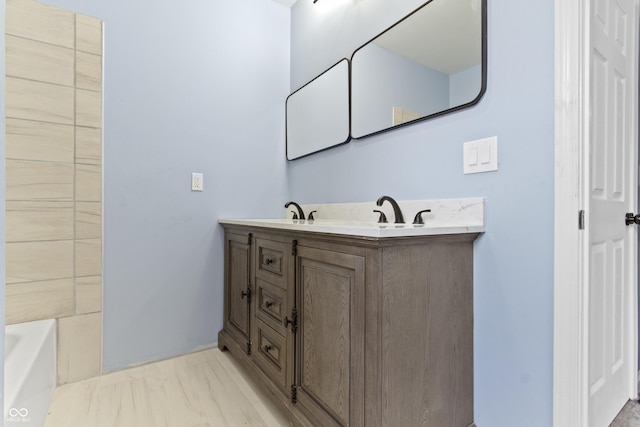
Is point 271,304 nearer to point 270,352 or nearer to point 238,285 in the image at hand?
point 270,352

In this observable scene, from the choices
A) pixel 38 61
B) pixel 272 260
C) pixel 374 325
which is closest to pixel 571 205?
pixel 374 325

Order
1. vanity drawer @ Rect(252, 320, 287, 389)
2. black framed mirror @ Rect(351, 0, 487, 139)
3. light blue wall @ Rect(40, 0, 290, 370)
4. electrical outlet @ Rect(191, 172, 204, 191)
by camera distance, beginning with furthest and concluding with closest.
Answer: electrical outlet @ Rect(191, 172, 204, 191)
light blue wall @ Rect(40, 0, 290, 370)
vanity drawer @ Rect(252, 320, 287, 389)
black framed mirror @ Rect(351, 0, 487, 139)

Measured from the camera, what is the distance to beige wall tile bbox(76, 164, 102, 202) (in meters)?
1.73

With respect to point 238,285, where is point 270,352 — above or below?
below

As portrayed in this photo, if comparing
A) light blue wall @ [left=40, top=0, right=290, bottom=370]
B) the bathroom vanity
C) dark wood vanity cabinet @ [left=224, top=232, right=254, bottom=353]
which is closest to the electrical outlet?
light blue wall @ [left=40, top=0, right=290, bottom=370]

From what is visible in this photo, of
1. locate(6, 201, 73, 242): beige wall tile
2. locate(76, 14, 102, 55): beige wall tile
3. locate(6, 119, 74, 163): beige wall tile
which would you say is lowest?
locate(6, 201, 73, 242): beige wall tile

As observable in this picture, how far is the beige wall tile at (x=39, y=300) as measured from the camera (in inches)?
62.6

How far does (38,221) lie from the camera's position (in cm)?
163

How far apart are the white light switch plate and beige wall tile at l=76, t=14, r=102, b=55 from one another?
76.8 inches

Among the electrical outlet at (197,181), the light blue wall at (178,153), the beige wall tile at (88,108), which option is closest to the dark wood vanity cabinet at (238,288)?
the light blue wall at (178,153)

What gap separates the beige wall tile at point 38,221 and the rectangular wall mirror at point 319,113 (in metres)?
1.37

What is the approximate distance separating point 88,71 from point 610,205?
97.8 inches

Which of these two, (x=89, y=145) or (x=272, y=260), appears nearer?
(x=272, y=260)

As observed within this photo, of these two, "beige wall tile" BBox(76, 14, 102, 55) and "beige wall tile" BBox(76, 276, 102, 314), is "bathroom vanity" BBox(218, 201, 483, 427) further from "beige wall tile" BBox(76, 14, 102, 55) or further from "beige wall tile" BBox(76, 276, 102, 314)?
"beige wall tile" BBox(76, 14, 102, 55)
